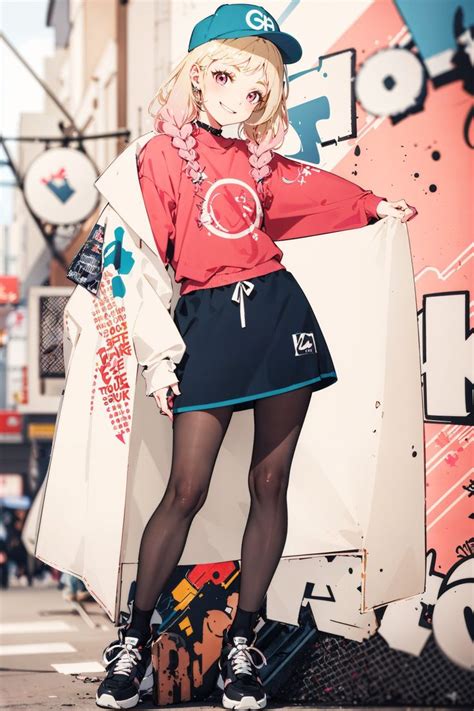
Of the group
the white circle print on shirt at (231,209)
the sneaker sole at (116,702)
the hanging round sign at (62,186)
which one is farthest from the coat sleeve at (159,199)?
the hanging round sign at (62,186)

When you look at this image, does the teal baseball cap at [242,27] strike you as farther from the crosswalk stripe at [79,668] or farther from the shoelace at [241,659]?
A: the crosswalk stripe at [79,668]

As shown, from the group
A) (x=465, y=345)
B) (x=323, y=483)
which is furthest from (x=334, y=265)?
(x=323, y=483)

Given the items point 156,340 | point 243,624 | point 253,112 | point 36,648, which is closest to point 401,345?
point 156,340

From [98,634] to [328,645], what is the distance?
4352mm

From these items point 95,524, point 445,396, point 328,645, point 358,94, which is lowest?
point 328,645

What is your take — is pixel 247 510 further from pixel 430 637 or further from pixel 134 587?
pixel 430 637

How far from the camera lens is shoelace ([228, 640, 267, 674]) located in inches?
123

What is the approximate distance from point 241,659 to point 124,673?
388 mm

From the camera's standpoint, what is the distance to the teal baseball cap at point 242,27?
3262mm

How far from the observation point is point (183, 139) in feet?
10.8

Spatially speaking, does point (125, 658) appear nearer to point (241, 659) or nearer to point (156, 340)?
point (241, 659)

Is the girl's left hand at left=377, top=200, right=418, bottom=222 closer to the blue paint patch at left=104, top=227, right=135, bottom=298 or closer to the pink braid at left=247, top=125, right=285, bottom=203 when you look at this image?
Result: the pink braid at left=247, top=125, right=285, bottom=203

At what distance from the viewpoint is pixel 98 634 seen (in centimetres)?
730

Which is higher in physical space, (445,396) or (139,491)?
(445,396)
